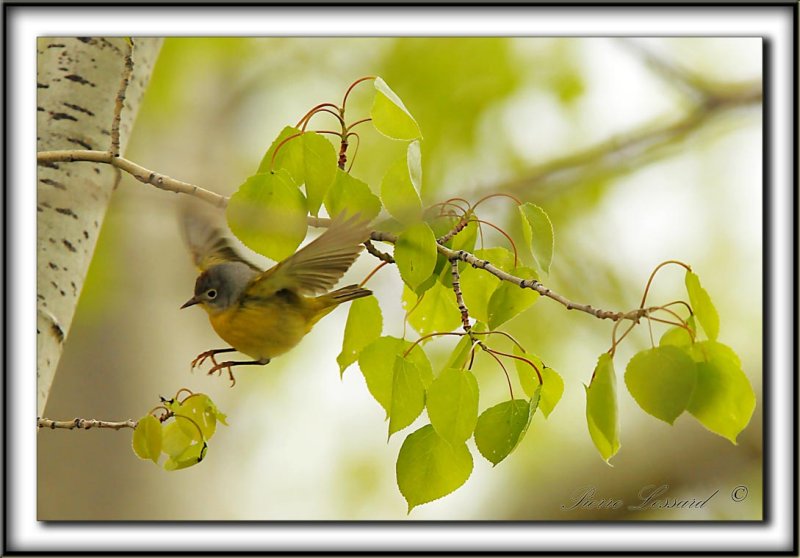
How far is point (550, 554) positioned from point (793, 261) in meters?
0.35

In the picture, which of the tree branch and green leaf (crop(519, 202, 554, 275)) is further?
the tree branch

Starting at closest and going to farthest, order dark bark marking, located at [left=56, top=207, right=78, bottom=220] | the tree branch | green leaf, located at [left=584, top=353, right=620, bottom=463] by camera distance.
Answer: green leaf, located at [left=584, top=353, right=620, bottom=463]
dark bark marking, located at [left=56, top=207, right=78, bottom=220]
the tree branch

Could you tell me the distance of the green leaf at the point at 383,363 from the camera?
1.84 ft

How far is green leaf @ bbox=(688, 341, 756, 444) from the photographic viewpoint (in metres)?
0.50

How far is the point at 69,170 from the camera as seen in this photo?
70cm

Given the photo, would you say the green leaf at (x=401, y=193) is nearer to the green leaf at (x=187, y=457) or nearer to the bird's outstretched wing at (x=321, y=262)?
the bird's outstretched wing at (x=321, y=262)

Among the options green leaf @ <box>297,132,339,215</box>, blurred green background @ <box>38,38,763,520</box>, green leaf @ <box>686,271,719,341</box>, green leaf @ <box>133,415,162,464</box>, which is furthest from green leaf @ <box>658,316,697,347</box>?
blurred green background @ <box>38,38,763,520</box>

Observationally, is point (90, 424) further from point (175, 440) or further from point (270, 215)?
point (270, 215)

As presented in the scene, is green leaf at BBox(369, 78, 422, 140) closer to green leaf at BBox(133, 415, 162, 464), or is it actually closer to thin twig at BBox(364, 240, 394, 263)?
thin twig at BBox(364, 240, 394, 263)

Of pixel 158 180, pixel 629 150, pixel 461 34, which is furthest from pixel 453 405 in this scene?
pixel 629 150

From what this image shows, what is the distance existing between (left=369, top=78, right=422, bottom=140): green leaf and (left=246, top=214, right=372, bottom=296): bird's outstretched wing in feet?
0.19

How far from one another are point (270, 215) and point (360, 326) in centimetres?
13

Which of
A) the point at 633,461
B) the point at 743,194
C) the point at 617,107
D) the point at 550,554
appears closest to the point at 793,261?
the point at 550,554

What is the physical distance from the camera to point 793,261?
762mm
